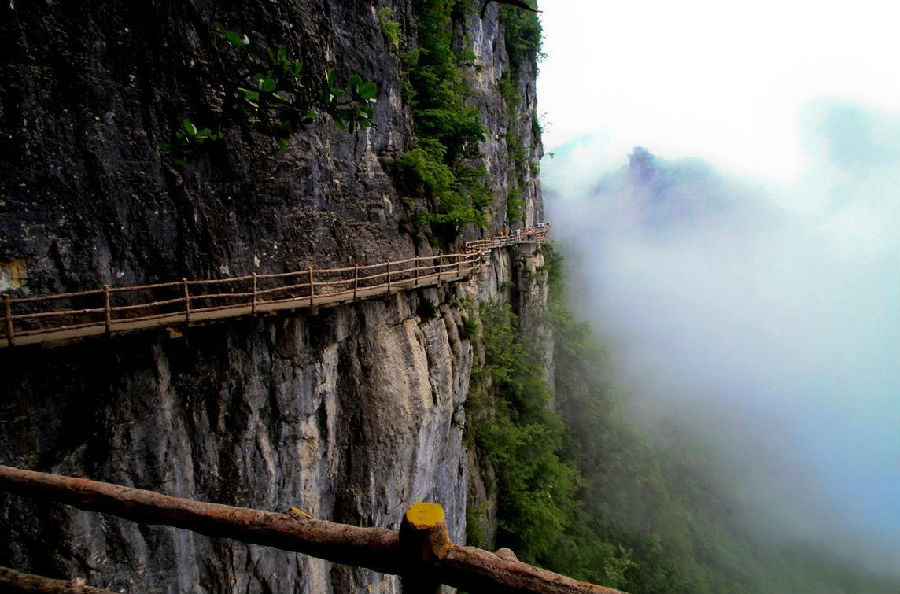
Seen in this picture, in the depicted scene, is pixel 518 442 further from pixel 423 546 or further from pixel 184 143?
pixel 423 546

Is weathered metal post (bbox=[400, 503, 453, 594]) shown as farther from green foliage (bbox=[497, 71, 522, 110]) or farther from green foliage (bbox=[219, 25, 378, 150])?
green foliage (bbox=[497, 71, 522, 110])

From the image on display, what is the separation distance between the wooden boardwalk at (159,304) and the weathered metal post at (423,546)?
5.47m

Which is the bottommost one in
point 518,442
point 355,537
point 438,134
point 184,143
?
point 518,442

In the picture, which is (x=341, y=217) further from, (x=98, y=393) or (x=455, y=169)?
(x=455, y=169)

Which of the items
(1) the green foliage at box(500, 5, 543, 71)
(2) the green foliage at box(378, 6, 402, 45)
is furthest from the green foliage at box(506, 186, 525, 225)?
(2) the green foliage at box(378, 6, 402, 45)

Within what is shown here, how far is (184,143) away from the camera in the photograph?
7.70m

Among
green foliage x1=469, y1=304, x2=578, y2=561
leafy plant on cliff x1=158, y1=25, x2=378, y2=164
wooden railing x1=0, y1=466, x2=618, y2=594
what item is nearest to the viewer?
wooden railing x1=0, y1=466, x2=618, y2=594

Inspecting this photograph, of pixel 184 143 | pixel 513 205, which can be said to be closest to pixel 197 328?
pixel 184 143

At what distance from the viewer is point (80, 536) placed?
6.06m

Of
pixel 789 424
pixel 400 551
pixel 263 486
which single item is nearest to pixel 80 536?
pixel 263 486

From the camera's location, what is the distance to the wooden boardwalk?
5.75m

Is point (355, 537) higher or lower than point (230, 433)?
higher

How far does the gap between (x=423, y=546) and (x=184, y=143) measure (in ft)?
27.7

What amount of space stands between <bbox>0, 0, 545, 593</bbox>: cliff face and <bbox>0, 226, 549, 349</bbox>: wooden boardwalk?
0.95 ft
